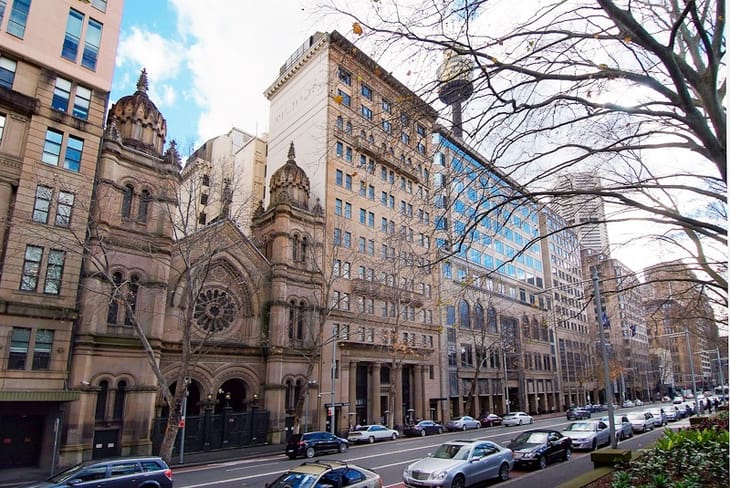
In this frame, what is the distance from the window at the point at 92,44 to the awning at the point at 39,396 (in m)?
19.7

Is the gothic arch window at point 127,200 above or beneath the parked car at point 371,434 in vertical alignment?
above

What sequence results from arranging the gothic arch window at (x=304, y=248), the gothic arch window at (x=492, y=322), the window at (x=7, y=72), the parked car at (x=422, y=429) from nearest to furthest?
the window at (x=7, y=72)
the parked car at (x=422, y=429)
the gothic arch window at (x=304, y=248)
the gothic arch window at (x=492, y=322)

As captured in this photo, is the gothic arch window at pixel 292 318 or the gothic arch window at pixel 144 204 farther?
the gothic arch window at pixel 292 318

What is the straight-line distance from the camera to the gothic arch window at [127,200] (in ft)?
99.8

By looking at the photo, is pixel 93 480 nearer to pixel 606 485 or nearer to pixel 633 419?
pixel 606 485

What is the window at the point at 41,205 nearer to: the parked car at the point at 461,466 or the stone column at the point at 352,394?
the parked car at the point at 461,466

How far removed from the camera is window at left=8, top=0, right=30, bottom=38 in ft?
87.4

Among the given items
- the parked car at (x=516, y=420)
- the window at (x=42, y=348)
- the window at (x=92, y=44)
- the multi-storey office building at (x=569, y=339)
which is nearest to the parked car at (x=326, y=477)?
the window at (x=42, y=348)

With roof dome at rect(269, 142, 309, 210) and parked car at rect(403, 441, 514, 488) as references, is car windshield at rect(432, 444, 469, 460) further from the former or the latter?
roof dome at rect(269, 142, 309, 210)

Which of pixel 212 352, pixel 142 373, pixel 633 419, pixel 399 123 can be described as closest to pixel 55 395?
pixel 142 373

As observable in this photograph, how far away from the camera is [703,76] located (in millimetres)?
7941

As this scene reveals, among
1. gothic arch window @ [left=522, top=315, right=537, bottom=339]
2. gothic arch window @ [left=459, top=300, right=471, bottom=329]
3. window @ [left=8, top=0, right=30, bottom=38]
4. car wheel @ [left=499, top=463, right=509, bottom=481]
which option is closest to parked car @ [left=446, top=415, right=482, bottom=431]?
gothic arch window @ [left=459, top=300, right=471, bottom=329]

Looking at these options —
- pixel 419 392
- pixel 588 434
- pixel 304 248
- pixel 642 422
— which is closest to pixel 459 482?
pixel 588 434

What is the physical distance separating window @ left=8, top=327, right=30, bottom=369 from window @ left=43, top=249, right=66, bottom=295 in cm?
232
